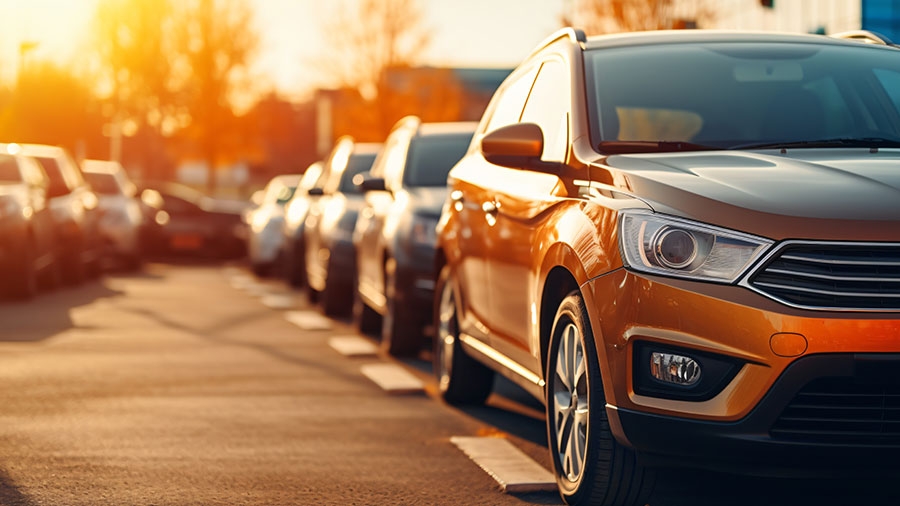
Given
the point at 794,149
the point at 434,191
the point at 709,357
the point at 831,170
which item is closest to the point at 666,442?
the point at 709,357

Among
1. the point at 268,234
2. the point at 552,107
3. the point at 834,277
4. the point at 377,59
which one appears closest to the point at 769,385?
the point at 834,277

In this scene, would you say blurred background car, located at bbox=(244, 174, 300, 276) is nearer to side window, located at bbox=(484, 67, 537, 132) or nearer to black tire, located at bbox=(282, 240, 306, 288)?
black tire, located at bbox=(282, 240, 306, 288)

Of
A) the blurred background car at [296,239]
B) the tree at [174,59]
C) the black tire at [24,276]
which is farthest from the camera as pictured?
the tree at [174,59]

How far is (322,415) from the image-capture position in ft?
26.5

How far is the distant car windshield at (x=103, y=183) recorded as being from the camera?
2461 cm

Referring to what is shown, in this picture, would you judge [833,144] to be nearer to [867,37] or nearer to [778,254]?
[778,254]

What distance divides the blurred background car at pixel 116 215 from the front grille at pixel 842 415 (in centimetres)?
2048

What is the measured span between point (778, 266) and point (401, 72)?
47996 millimetres

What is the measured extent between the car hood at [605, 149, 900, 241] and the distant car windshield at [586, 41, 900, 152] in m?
0.40

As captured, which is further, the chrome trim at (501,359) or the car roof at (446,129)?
the car roof at (446,129)

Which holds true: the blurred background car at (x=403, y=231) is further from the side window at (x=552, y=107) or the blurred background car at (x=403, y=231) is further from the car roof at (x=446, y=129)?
the side window at (x=552, y=107)

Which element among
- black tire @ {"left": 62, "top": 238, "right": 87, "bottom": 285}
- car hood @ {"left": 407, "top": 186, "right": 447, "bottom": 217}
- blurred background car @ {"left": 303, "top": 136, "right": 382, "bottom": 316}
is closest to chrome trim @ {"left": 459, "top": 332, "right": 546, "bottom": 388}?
car hood @ {"left": 407, "top": 186, "right": 447, "bottom": 217}

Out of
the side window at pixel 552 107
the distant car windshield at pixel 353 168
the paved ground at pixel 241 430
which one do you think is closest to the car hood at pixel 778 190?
the side window at pixel 552 107

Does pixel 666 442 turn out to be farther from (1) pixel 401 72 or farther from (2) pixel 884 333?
(1) pixel 401 72
